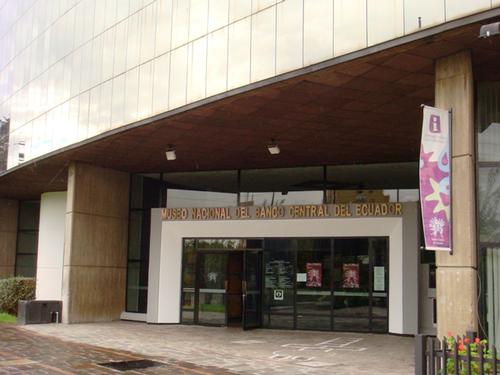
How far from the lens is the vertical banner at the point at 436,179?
8383 mm

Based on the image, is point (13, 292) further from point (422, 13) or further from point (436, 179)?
point (422, 13)

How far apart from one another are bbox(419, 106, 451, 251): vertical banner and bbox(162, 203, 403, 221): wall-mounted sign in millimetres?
7755

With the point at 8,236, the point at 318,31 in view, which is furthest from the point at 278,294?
the point at 8,236

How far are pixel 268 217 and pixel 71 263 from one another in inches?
243

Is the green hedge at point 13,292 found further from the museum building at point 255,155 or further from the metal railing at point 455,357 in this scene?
the metal railing at point 455,357

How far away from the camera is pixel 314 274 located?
55.9 ft

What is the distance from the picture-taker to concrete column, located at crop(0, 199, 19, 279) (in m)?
29.5

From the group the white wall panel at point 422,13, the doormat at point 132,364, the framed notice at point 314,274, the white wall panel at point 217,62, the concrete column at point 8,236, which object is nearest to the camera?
the white wall panel at point 422,13

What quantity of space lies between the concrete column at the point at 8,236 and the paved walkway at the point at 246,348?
13.3 metres

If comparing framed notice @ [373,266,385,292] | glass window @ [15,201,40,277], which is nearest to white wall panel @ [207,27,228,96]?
framed notice @ [373,266,385,292]

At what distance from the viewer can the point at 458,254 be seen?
834 centimetres

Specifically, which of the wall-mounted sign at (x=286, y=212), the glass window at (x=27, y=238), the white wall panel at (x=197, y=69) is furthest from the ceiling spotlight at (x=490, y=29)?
the glass window at (x=27, y=238)

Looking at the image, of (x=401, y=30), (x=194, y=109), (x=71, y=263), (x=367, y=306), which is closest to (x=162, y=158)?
(x=71, y=263)

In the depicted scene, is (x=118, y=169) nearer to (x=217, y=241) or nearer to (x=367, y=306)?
(x=217, y=241)
